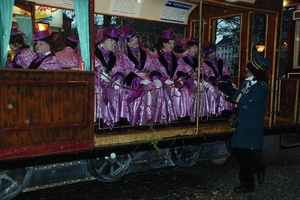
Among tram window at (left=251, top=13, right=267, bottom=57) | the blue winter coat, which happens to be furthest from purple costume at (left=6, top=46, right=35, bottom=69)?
tram window at (left=251, top=13, right=267, bottom=57)

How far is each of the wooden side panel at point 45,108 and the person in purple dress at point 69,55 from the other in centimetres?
129

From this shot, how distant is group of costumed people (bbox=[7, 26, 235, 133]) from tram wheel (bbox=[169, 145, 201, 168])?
472 millimetres

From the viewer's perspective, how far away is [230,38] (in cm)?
696

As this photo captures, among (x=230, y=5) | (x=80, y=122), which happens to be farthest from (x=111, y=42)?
(x=230, y=5)

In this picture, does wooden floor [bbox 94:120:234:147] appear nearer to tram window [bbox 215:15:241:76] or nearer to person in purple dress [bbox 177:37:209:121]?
person in purple dress [bbox 177:37:209:121]

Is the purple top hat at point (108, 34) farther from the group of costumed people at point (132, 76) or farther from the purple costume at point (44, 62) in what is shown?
the purple costume at point (44, 62)

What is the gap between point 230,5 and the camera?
4.90 metres

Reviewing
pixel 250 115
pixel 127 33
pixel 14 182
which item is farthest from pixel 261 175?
pixel 14 182

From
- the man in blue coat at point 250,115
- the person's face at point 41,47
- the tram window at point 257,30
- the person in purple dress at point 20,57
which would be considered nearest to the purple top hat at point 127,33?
the person's face at point 41,47

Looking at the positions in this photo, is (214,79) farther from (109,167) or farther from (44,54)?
(44,54)

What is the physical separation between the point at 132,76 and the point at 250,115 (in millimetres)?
1779

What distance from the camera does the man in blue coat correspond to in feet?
13.7

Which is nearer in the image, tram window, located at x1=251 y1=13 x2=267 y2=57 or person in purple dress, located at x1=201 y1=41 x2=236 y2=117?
person in purple dress, located at x1=201 y1=41 x2=236 y2=117

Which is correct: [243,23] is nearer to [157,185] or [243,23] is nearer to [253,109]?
[253,109]
